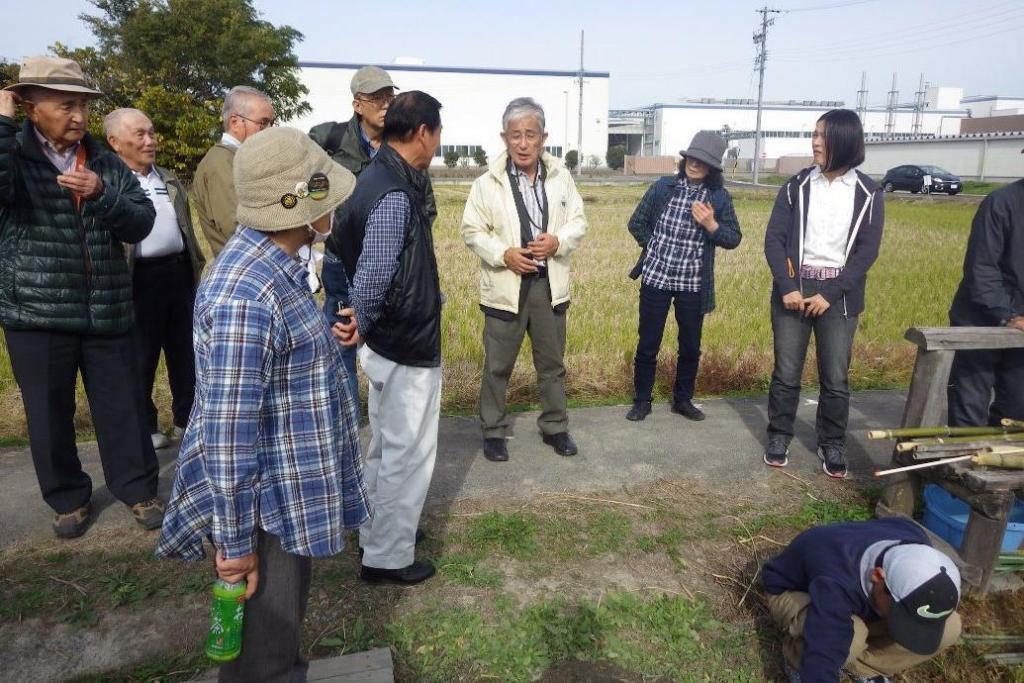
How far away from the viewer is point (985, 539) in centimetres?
309

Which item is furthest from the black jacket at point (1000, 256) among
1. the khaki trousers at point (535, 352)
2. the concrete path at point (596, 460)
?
the khaki trousers at point (535, 352)

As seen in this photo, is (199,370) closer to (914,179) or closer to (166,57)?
(166,57)

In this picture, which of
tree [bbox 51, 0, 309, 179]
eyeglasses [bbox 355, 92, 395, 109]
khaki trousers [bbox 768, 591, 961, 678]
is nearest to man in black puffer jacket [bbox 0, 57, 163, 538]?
eyeglasses [bbox 355, 92, 395, 109]

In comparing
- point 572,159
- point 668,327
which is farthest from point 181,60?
point 572,159

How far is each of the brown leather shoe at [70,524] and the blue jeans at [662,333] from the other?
11.4ft

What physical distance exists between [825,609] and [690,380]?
2.90 m

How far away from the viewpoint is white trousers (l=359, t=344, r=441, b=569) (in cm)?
297

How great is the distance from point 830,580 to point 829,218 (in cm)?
240

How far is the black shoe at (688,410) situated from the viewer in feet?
17.2

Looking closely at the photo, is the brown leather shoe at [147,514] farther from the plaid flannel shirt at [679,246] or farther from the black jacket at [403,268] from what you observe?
the plaid flannel shirt at [679,246]

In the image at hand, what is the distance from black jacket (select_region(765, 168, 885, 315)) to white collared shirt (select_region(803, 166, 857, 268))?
0.10 ft

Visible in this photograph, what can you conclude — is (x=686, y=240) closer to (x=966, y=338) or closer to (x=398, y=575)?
(x=966, y=338)

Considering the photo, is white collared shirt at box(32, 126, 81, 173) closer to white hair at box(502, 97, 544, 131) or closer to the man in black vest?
the man in black vest

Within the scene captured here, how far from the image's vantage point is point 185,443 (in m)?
1.96
